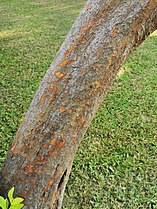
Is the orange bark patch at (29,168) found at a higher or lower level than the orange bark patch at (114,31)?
lower

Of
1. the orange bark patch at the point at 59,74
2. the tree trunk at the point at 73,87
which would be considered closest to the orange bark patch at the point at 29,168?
the tree trunk at the point at 73,87

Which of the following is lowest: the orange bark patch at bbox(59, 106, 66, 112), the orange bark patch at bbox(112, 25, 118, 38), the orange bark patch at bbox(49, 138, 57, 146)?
the orange bark patch at bbox(49, 138, 57, 146)

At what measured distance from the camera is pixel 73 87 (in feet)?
4.54

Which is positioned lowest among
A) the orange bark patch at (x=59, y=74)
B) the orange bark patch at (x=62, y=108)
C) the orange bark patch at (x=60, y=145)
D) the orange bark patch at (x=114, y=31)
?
the orange bark patch at (x=60, y=145)

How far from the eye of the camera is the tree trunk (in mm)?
1372

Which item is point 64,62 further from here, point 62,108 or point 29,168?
point 29,168

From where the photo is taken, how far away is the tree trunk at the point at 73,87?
1372 millimetres

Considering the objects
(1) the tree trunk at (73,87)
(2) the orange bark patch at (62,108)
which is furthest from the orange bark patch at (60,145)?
(2) the orange bark patch at (62,108)

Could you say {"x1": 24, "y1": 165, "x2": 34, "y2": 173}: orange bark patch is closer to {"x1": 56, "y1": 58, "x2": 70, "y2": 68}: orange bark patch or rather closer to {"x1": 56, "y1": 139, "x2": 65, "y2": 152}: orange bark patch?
{"x1": 56, "y1": 139, "x2": 65, "y2": 152}: orange bark patch

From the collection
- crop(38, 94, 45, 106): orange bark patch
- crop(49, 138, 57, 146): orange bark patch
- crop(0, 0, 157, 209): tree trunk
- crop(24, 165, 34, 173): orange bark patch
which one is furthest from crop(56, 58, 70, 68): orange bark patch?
crop(24, 165, 34, 173): orange bark patch

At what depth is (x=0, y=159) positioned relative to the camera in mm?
2568

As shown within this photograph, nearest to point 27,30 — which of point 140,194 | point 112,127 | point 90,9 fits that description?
point 112,127

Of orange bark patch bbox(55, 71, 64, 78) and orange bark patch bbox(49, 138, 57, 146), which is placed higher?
orange bark patch bbox(55, 71, 64, 78)

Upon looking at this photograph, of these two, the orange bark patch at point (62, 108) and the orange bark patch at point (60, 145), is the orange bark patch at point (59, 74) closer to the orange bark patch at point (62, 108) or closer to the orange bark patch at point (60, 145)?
the orange bark patch at point (62, 108)
